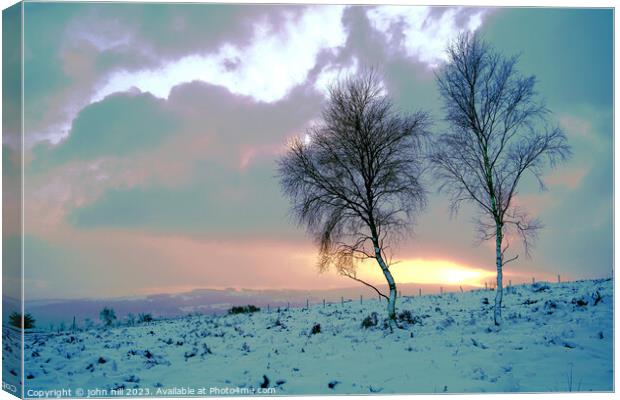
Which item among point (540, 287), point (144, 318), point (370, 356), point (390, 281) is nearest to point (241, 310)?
point (144, 318)

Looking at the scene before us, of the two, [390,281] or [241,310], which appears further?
[241,310]

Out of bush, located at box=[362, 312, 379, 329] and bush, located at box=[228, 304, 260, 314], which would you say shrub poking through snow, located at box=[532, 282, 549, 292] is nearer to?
bush, located at box=[362, 312, 379, 329]

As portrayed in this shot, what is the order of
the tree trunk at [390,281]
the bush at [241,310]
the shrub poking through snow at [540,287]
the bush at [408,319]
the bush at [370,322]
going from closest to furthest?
the tree trunk at [390,281], the bush at [370,322], the bush at [408,319], the shrub poking through snow at [540,287], the bush at [241,310]

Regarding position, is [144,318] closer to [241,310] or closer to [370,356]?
[241,310]

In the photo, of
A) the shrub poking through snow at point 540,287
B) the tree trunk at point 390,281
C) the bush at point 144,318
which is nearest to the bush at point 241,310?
the bush at point 144,318

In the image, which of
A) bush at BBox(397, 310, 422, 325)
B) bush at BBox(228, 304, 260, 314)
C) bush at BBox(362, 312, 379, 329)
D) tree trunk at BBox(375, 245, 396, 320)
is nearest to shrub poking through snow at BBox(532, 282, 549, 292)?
bush at BBox(397, 310, 422, 325)

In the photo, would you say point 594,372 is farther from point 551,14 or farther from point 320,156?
point 320,156

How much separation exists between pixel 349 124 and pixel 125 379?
1165cm

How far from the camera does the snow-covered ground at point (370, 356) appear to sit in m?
14.1

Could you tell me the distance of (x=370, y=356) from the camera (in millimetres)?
16016

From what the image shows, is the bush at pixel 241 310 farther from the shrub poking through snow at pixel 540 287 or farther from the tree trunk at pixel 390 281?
the shrub poking through snow at pixel 540 287

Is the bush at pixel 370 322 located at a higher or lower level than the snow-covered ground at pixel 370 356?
higher

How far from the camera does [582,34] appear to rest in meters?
15.4

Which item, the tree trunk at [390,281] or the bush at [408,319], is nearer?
the tree trunk at [390,281]
